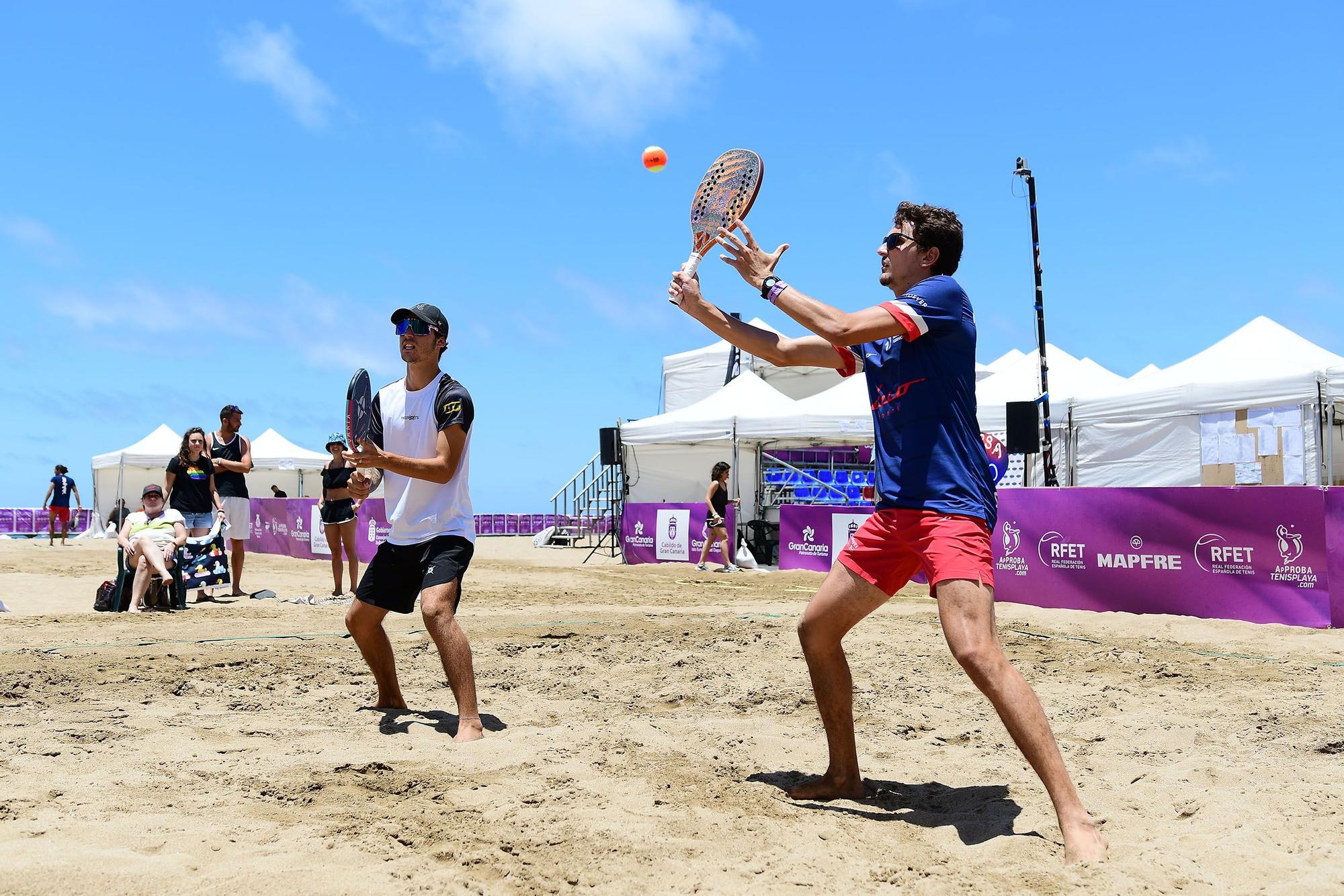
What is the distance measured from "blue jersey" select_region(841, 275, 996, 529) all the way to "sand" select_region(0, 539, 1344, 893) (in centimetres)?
95

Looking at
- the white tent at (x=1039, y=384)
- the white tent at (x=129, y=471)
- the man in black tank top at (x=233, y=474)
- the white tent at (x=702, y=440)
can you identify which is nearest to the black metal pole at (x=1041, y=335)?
the white tent at (x=1039, y=384)

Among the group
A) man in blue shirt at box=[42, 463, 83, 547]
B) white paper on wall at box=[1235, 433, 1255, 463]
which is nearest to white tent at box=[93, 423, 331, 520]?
man in blue shirt at box=[42, 463, 83, 547]

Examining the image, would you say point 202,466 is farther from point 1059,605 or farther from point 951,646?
point 951,646

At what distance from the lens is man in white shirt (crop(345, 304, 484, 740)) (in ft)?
13.3

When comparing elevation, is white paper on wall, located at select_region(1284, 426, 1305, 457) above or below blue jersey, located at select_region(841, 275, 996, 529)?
above

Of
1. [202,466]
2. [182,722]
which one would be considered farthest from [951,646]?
[202,466]

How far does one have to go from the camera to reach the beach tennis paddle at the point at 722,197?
3.54m

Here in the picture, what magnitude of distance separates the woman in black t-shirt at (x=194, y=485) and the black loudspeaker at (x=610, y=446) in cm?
957

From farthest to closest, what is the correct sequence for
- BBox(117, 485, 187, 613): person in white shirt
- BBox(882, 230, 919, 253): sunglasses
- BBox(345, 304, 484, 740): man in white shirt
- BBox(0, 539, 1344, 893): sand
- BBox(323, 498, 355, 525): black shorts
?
BBox(323, 498, 355, 525): black shorts < BBox(117, 485, 187, 613): person in white shirt < BBox(345, 304, 484, 740): man in white shirt < BBox(882, 230, 919, 253): sunglasses < BBox(0, 539, 1344, 893): sand

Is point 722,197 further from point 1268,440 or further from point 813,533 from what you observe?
point 1268,440

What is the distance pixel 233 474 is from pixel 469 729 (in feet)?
24.1

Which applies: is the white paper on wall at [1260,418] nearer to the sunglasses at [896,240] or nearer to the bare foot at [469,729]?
the sunglasses at [896,240]

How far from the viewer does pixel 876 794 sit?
331cm

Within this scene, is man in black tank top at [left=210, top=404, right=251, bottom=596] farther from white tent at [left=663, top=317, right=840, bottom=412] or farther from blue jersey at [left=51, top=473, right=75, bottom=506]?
white tent at [left=663, top=317, right=840, bottom=412]
